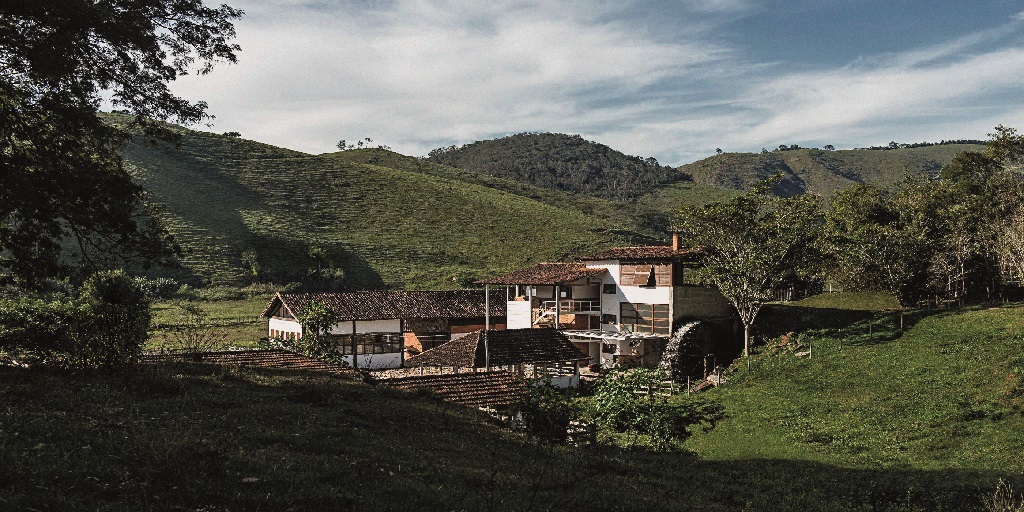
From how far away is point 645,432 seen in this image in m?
19.9

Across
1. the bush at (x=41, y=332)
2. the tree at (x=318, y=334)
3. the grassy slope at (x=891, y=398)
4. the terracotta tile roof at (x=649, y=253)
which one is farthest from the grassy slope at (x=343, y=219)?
the bush at (x=41, y=332)

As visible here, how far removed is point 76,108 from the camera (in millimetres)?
14406

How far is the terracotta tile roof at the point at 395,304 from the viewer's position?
4600cm

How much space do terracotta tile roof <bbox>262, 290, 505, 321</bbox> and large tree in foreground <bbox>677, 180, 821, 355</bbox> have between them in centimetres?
2102

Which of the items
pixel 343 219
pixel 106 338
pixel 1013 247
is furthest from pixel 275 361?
pixel 343 219

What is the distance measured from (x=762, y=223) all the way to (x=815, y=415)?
1487 centimetres

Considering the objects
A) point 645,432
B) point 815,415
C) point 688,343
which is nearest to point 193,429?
point 645,432

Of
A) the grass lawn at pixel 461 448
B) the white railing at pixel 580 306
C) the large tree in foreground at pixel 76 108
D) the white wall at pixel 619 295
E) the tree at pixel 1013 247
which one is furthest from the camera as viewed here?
the white railing at pixel 580 306

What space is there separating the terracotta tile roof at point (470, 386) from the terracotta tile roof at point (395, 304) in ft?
57.1

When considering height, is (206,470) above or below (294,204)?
below

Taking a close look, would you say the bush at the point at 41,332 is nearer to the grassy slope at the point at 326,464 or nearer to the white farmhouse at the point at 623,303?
the grassy slope at the point at 326,464

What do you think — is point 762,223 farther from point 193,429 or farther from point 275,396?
point 193,429

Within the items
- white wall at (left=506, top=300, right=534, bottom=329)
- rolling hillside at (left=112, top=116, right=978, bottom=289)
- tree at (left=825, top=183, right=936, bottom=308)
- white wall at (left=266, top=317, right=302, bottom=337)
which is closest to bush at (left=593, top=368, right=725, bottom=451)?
white wall at (left=506, top=300, right=534, bottom=329)

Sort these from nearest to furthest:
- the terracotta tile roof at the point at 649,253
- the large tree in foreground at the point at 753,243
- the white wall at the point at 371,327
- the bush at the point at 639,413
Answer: the bush at the point at 639,413, the large tree in foreground at the point at 753,243, the terracotta tile roof at the point at 649,253, the white wall at the point at 371,327
